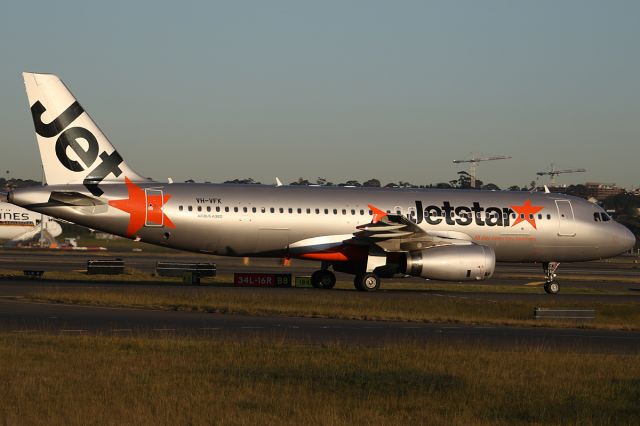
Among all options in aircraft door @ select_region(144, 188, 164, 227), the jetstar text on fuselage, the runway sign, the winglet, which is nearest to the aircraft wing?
the winglet

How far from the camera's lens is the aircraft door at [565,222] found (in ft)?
137

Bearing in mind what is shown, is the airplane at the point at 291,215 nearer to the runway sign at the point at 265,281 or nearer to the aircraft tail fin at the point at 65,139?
the aircraft tail fin at the point at 65,139

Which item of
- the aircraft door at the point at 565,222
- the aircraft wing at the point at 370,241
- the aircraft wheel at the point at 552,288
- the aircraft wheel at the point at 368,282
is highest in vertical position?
the aircraft door at the point at 565,222

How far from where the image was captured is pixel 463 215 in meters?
40.0

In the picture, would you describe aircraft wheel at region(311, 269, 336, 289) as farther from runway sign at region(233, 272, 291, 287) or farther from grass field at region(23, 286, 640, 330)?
grass field at region(23, 286, 640, 330)

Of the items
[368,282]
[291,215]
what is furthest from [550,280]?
[291,215]

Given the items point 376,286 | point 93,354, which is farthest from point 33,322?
point 376,286

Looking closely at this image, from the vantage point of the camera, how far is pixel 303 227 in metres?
37.8

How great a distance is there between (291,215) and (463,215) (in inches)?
295

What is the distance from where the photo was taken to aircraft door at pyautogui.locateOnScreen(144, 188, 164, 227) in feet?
118

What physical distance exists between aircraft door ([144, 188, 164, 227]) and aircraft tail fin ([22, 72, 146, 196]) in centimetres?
153

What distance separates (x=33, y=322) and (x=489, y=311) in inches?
564

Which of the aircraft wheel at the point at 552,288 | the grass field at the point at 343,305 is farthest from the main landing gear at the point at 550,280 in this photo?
the grass field at the point at 343,305

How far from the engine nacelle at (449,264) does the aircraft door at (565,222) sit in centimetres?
683
